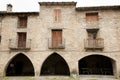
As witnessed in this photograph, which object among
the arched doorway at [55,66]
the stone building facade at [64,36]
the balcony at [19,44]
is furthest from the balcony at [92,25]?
the balcony at [19,44]

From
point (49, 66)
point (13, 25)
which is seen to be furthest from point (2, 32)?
point (49, 66)

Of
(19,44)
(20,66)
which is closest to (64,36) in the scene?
(19,44)

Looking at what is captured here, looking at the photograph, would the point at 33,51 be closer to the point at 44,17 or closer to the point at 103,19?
the point at 44,17

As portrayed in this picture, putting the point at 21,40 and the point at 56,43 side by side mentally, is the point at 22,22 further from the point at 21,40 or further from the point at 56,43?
the point at 56,43

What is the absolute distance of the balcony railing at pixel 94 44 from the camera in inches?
738

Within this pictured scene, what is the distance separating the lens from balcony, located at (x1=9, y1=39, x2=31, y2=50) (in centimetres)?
1955

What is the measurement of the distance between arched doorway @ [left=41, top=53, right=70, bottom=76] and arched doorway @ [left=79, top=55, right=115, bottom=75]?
2318mm

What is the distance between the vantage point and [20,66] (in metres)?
22.9

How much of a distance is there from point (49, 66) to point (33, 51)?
4.05 metres

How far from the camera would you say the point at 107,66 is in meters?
21.2

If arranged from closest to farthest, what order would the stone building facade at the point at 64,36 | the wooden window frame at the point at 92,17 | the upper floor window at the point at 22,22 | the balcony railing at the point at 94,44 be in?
the balcony railing at the point at 94,44 → the stone building facade at the point at 64,36 → the wooden window frame at the point at 92,17 → the upper floor window at the point at 22,22

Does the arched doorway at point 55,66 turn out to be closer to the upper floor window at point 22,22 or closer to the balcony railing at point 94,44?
the balcony railing at point 94,44

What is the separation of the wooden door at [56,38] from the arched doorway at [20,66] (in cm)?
546

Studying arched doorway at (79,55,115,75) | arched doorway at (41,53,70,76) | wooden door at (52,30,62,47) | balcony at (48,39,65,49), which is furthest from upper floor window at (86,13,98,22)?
arched doorway at (41,53,70,76)
